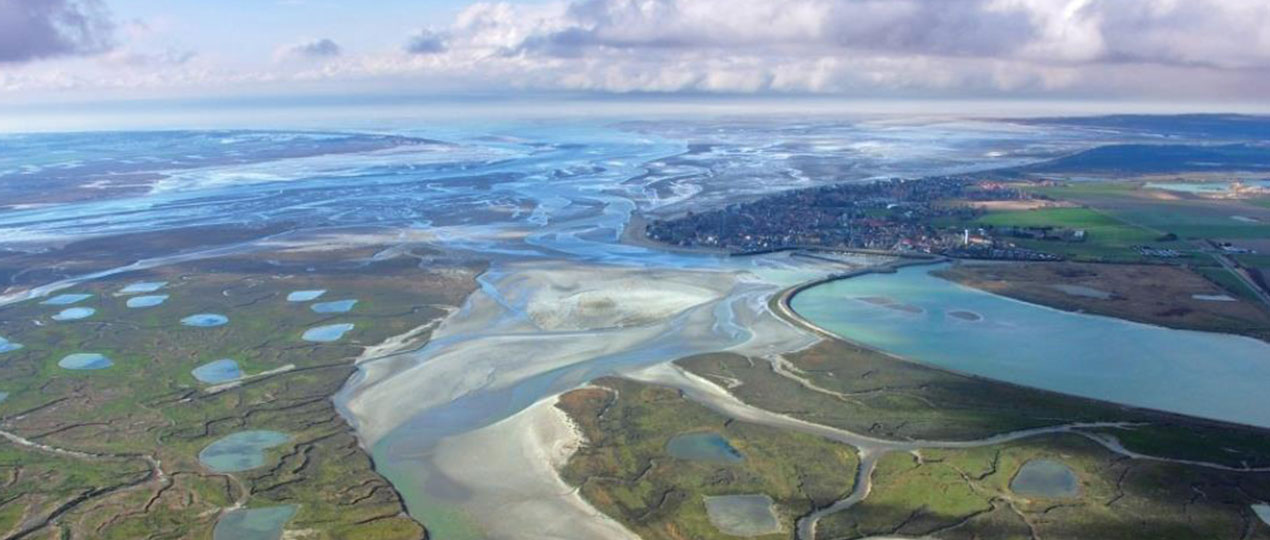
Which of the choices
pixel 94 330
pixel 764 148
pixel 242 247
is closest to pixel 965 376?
pixel 94 330

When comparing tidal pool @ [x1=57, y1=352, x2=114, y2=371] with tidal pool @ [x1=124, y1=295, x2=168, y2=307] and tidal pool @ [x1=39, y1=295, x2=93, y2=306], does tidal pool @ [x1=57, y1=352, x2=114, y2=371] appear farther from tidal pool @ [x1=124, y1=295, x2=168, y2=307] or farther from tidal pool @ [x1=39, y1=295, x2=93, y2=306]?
tidal pool @ [x1=39, y1=295, x2=93, y2=306]

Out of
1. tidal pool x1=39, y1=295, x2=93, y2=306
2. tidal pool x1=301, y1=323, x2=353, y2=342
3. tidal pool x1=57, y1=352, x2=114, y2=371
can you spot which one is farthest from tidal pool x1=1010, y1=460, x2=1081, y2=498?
tidal pool x1=39, y1=295, x2=93, y2=306

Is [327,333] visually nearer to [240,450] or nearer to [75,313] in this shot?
[240,450]

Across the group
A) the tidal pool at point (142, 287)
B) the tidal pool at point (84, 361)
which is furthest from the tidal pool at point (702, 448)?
the tidal pool at point (142, 287)

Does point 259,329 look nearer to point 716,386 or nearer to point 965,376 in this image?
point 716,386

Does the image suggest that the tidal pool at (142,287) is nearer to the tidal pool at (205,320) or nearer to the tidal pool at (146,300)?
the tidal pool at (146,300)
